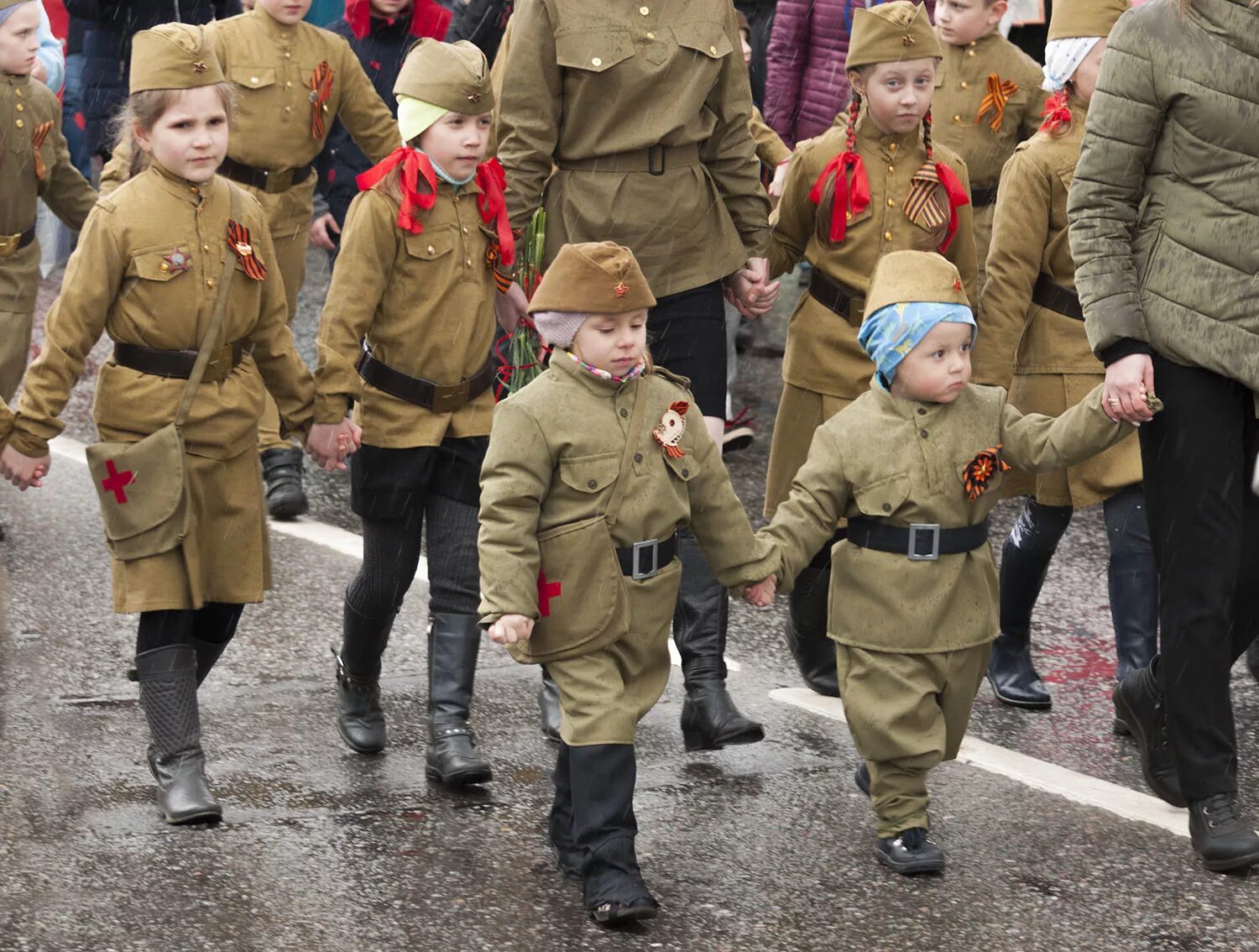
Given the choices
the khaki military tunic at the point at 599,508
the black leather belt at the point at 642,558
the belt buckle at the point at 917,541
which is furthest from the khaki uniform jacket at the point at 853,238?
the black leather belt at the point at 642,558

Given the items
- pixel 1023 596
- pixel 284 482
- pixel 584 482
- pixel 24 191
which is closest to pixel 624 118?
pixel 584 482

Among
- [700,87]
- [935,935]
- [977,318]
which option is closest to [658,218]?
[700,87]

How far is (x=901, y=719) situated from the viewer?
4.66 metres

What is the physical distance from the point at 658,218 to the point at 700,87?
1.19 ft

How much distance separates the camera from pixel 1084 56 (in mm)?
5945

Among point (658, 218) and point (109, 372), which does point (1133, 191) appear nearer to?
point (658, 218)

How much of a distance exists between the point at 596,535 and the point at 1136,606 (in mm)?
2012

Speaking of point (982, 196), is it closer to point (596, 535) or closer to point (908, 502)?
point (908, 502)

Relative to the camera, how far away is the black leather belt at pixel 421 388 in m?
5.40

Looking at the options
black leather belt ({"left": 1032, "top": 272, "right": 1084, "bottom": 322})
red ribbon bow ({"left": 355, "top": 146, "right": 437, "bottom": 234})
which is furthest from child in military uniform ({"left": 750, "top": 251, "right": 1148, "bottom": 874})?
black leather belt ({"left": 1032, "top": 272, "right": 1084, "bottom": 322})

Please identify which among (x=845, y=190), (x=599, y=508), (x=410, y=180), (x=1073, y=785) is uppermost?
(x=410, y=180)

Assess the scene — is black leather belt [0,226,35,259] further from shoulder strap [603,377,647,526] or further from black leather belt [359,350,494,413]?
shoulder strap [603,377,647,526]

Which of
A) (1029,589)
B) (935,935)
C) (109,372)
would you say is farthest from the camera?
(1029,589)

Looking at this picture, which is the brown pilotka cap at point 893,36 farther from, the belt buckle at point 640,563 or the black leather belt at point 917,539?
the belt buckle at point 640,563
